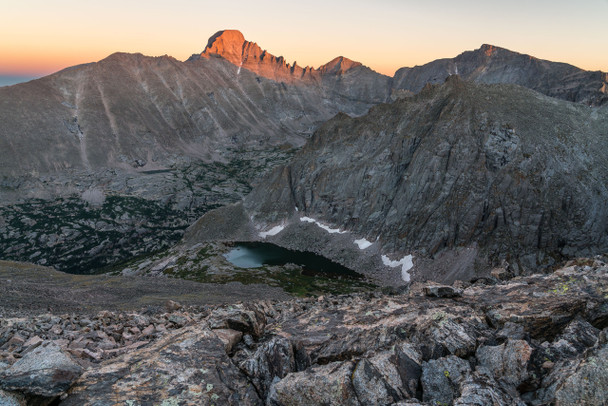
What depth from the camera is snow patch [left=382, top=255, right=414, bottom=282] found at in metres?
103

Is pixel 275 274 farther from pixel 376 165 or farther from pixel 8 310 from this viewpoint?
pixel 8 310

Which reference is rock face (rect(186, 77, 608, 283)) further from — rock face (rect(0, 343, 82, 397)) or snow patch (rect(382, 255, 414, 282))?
rock face (rect(0, 343, 82, 397))

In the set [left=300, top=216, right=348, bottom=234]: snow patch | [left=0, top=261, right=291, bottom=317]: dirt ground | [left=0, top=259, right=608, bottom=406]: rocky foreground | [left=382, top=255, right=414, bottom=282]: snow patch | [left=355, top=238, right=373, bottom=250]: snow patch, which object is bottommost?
[left=382, top=255, right=414, bottom=282]: snow patch

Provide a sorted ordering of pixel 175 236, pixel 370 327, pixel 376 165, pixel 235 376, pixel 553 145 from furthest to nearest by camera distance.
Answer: pixel 175 236 → pixel 376 165 → pixel 553 145 → pixel 370 327 → pixel 235 376

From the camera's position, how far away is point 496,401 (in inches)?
384

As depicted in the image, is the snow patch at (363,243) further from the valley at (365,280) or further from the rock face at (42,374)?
the rock face at (42,374)

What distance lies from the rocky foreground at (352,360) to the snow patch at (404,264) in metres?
84.9

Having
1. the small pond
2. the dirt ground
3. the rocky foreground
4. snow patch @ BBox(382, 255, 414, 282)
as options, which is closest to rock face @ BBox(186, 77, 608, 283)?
snow patch @ BBox(382, 255, 414, 282)

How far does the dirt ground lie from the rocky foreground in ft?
72.1

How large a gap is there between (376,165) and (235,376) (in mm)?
125840

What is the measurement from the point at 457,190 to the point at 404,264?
28.5m

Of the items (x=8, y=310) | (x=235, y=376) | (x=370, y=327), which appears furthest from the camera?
(x=8, y=310)

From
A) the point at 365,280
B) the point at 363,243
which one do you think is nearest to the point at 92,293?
the point at 365,280

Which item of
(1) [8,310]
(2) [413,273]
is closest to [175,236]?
(2) [413,273]
